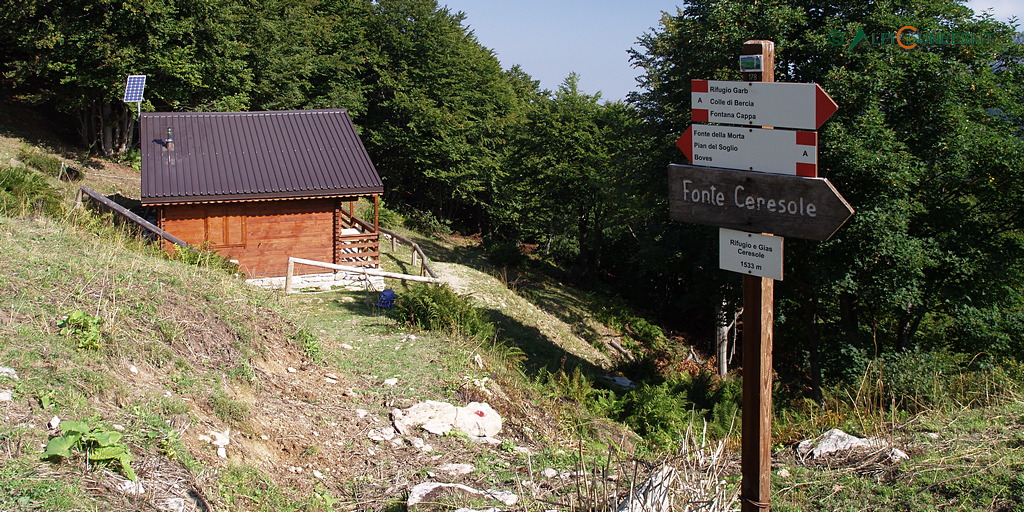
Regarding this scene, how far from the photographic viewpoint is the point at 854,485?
5.86m

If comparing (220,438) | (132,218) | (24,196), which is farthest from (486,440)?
(132,218)

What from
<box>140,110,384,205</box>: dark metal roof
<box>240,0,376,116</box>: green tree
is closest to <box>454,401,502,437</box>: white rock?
<box>140,110,384,205</box>: dark metal roof

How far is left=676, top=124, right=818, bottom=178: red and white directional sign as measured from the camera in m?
4.17

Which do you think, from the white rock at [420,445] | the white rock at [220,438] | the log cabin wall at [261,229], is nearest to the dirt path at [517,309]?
the log cabin wall at [261,229]

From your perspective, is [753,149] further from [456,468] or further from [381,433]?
[381,433]

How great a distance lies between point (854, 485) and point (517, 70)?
6087cm

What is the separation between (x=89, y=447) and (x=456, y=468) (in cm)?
300

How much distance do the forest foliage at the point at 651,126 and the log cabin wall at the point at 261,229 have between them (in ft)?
28.8

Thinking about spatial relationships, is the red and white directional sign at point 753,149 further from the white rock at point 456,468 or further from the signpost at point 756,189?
the white rock at point 456,468

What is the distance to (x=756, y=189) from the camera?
4.33 metres

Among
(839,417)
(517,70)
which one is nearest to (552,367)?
(839,417)

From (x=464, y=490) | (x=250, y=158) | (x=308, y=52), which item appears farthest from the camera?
(x=308, y=52)

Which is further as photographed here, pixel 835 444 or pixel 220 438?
pixel 835 444

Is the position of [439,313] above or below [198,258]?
below
